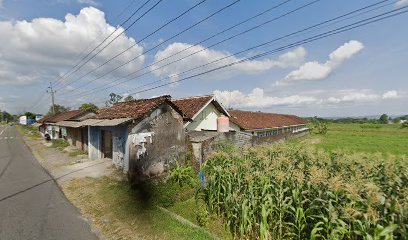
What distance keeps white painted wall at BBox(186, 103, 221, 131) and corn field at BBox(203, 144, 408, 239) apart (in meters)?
9.86

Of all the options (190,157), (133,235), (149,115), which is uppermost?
(149,115)

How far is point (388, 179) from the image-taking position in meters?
6.54

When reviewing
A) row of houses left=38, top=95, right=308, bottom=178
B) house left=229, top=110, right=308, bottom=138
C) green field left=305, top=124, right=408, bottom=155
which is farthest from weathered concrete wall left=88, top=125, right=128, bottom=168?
house left=229, top=110, right=308, bottom=138

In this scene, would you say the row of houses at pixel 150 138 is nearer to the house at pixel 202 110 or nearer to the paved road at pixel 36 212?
the house at pixel 202 110

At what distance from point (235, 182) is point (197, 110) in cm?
A: 1042

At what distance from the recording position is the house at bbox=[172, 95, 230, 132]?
17.7 m

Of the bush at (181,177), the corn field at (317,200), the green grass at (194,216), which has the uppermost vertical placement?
the corn field at (317,200)

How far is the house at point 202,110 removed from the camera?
17.7 meters

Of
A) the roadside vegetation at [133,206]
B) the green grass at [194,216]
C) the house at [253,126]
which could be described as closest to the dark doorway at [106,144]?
the roadside vegetation at [133,206]

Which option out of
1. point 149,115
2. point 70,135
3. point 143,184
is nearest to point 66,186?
point 143,184

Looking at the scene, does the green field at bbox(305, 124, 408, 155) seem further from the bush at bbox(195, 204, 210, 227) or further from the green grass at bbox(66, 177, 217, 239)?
the green grass at bbox(66, 177, 217, 239)

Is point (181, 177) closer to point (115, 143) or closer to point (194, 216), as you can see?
point (194, 216)

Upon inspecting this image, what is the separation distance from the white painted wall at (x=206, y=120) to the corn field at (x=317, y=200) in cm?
986

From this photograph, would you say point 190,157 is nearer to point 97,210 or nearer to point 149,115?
point 149,115
